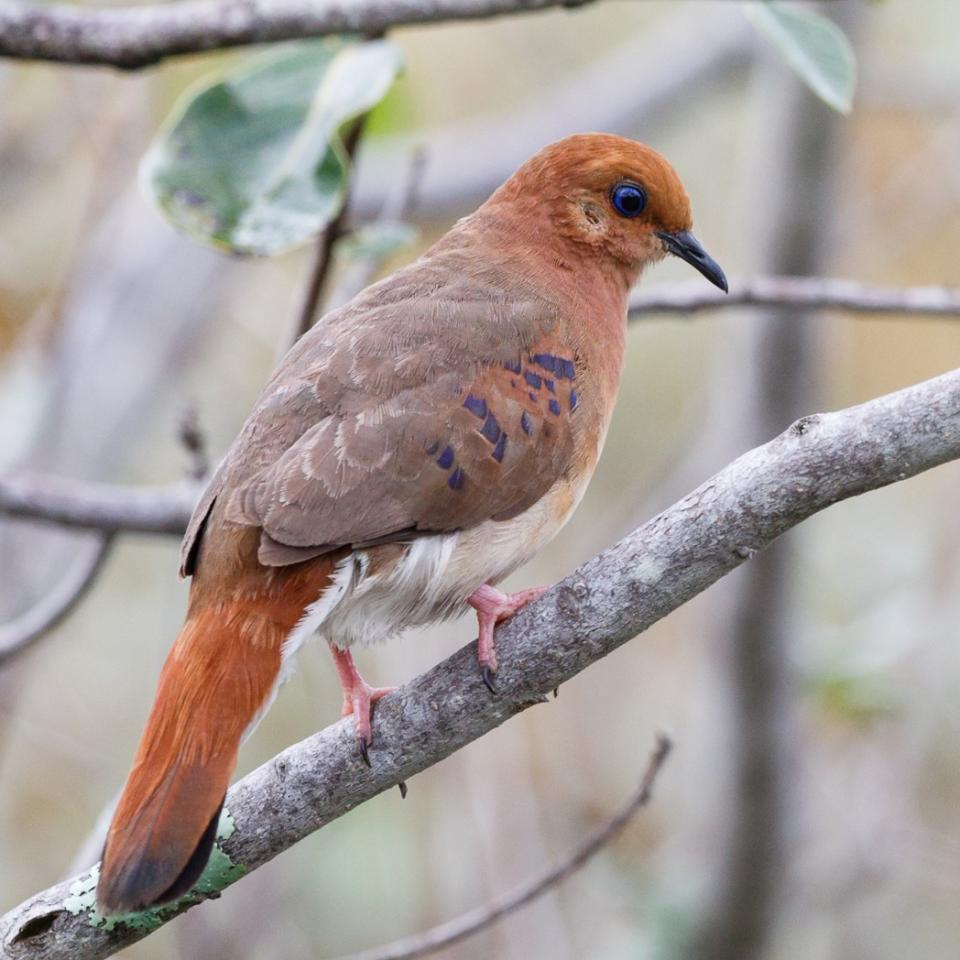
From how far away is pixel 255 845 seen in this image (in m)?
2.56

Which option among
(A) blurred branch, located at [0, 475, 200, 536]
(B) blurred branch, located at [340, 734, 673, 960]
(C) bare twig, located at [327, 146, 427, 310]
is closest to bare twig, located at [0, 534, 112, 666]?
(A) blurred branch, located at [0, 475, 200, 536]

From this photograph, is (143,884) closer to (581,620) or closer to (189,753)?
(189,753)

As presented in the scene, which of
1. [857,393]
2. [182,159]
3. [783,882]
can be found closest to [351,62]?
[182,159]

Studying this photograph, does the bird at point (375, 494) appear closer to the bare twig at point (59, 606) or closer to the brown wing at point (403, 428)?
the brown wing at point (403, 428)

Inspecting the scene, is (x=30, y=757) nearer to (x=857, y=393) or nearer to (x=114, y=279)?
(x=114, y=279)

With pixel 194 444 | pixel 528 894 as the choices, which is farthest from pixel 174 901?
pixel 194 444

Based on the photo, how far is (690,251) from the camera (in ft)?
12.3

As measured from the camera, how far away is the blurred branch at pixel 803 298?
3553 millimetres

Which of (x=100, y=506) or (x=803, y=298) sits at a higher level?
(x=803, y=298)

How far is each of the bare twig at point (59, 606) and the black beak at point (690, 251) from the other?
5.25 ft

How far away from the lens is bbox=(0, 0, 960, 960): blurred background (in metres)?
4.93

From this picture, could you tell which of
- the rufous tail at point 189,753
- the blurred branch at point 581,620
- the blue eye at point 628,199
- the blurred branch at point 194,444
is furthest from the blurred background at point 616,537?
the blurred branch at point 581,620

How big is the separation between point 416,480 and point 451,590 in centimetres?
26

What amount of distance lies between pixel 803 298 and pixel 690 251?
0.30 meters
